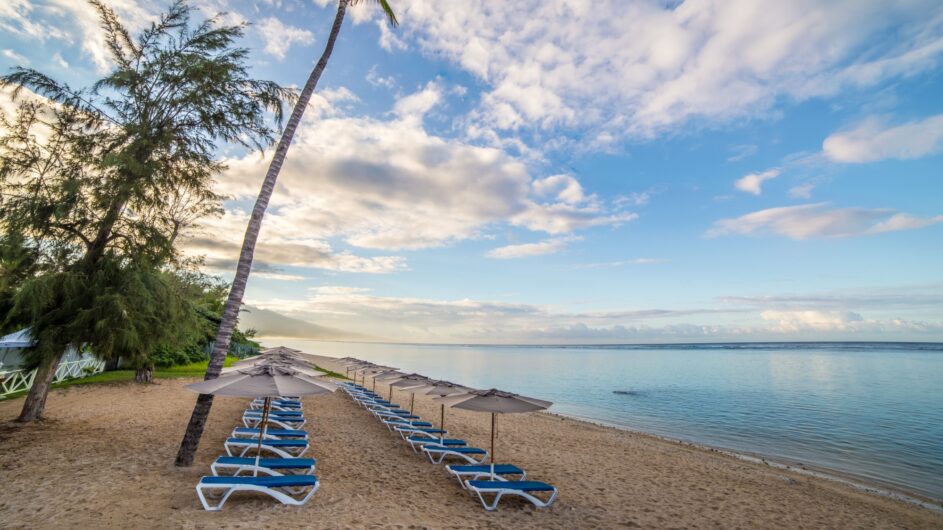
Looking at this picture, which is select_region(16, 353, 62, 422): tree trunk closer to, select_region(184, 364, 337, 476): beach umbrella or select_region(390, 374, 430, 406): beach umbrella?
select_region(184, 364, 337, 476): beach umbrella

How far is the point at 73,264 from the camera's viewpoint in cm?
954

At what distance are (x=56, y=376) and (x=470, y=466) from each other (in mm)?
20629

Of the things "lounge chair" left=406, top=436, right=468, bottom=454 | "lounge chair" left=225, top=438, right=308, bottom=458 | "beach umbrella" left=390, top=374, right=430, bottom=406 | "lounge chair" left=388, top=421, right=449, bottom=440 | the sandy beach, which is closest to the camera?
the sandy beach

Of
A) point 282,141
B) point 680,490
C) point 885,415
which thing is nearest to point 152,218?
point 282,141

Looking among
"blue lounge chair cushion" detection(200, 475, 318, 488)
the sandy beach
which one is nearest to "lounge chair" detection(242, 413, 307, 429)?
the sandy beach

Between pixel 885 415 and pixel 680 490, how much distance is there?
22.3 metres

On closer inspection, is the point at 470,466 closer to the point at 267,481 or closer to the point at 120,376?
the point at 267,481

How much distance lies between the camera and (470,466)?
8383 mm

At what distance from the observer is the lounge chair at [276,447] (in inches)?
332

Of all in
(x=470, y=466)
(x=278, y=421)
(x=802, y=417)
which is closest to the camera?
(x=470, y=466)

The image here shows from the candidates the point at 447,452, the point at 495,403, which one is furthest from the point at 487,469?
the point at 495,403

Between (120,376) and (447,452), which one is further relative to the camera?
(120,376)

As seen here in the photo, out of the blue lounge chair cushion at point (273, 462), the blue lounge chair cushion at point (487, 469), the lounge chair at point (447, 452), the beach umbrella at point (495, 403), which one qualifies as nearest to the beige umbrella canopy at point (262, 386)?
the blue lounge chair cushion at point (273, 462)

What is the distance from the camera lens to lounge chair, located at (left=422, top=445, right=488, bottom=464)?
946 cm
